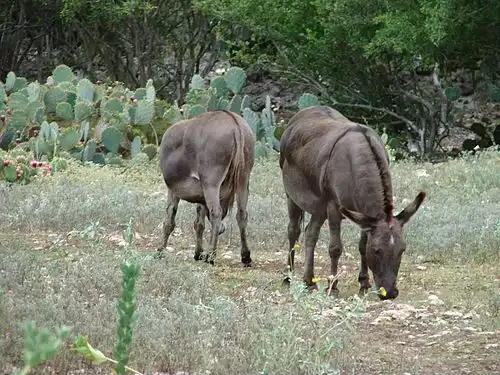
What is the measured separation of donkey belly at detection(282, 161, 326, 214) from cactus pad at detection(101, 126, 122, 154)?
7739mm

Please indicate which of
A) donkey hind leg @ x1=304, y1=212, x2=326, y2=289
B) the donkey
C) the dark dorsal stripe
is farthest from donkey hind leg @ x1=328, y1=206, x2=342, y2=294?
donkey hind leg @ x1=304, y1=212, x2=326, y2=289

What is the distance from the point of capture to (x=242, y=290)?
30.7 ft

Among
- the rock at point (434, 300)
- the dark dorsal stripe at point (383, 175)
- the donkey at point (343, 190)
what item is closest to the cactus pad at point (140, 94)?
the donkey at point (343, 190)

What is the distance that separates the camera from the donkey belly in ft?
31.1

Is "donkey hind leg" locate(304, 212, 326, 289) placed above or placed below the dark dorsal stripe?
below

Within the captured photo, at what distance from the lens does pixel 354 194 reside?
8.86 meters

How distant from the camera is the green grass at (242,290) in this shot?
6375mm

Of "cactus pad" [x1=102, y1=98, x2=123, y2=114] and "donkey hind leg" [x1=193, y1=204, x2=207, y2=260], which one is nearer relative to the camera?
"donkey hind leg" [x1=193, y1=204, x2=207, y2=260]

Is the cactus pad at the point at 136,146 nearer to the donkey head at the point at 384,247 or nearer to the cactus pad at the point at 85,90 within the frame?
the cactus pad at the point at 85,90

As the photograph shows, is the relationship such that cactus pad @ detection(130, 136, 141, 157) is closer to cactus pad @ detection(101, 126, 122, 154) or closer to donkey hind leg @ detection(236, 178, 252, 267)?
cactus pad @ detection(101, 126, 122, 154)

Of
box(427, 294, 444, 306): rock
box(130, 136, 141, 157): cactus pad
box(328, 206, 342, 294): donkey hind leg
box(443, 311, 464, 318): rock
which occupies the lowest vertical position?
box(427, 294, 444, 306): rock

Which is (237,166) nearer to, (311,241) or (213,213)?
(213,213)

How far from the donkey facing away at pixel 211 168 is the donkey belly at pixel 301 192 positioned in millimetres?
866

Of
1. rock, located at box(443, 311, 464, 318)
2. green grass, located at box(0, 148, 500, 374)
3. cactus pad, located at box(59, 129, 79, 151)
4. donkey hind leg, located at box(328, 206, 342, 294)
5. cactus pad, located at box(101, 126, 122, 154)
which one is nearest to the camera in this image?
green grass, located at box(0, 148, 500, 374)
